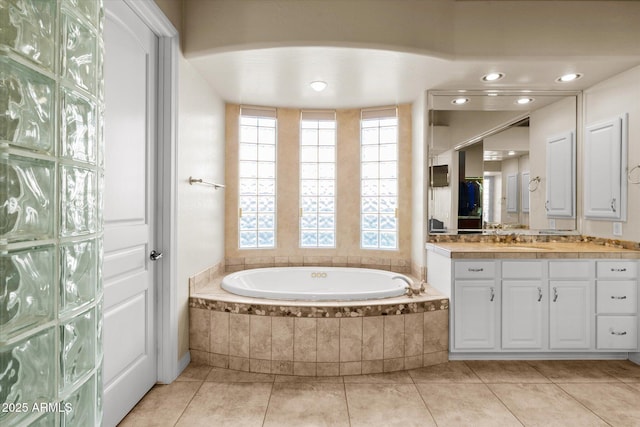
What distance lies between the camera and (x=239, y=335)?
2.62 metres

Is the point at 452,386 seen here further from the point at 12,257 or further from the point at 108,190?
the point at 12,257

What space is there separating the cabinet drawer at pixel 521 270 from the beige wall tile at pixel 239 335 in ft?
6.26

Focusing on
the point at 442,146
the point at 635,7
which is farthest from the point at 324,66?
the point at 635,7

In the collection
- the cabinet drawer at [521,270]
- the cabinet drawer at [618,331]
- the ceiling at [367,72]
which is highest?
the ceiling at [367,72]

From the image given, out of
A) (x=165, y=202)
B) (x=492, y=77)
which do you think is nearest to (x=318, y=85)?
(x=492, y=77)

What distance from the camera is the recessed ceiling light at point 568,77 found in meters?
3.00

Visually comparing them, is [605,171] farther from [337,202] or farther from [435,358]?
[337,202]

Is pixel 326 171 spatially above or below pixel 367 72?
below

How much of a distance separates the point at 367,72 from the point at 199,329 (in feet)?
7.49

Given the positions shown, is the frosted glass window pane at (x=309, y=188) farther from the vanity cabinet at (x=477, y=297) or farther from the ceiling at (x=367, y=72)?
the vanity cabinet at (x=477, y=297)

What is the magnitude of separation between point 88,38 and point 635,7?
351 centimetres

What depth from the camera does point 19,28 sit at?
1.65ft

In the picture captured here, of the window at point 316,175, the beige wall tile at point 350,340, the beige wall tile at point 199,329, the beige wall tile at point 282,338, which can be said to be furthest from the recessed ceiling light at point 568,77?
the beige wall tile at point 199,329

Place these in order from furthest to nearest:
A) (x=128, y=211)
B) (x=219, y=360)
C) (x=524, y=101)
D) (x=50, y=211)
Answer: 1. (x=524, y=101)
2. (x=219, y=360)
3. (x=128, y=211)
4. (x=50, y=211)
